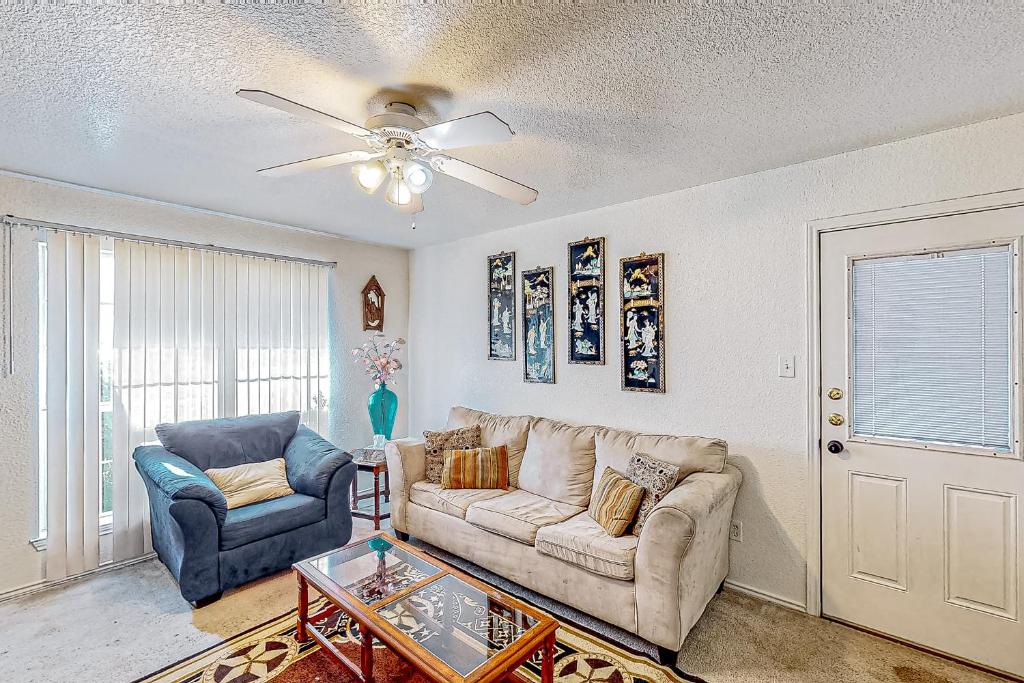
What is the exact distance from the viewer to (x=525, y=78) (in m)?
1.77

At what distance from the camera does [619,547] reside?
7.64ft

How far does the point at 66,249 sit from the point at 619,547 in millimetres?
3625

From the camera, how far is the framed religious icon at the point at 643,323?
314 cm

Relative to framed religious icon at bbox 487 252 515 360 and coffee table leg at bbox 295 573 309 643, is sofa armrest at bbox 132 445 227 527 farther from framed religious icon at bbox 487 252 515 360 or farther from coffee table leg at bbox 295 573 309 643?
framed religious icon at bbox 487 252 515 360

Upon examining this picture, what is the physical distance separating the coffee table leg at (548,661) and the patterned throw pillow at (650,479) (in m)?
0.82

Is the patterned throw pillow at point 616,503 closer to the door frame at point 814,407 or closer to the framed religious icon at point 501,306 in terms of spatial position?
the door frame at point 814,407

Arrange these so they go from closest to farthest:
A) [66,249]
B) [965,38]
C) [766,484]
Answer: [965,38] < [766,484] < [66,249]

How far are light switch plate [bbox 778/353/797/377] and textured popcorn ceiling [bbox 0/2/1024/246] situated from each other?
1.05 meters

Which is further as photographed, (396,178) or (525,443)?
(525,443)

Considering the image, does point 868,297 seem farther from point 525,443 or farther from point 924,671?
point 525,443

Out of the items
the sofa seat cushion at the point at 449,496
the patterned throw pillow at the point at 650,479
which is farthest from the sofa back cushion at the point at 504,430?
the patterned throw pillow at the point at 650,479

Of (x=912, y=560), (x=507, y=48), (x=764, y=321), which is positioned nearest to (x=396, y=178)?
(x=507, y=48)

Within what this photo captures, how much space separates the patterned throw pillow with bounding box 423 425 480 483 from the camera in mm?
3475

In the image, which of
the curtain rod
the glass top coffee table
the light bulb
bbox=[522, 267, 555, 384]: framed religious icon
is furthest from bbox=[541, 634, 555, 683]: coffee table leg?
the curtain rod
